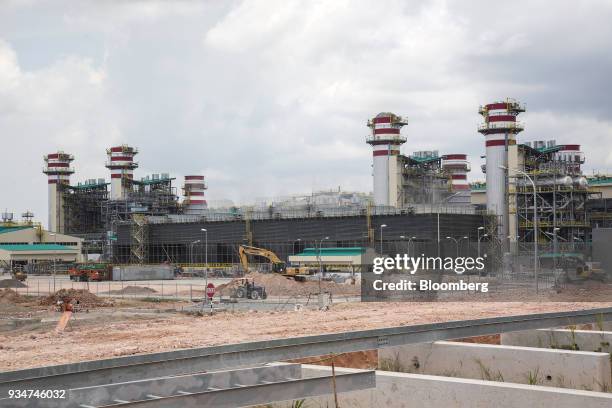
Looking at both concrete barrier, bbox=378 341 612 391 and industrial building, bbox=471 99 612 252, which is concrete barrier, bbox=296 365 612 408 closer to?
concrete barrier, bbox=378 341 612 391

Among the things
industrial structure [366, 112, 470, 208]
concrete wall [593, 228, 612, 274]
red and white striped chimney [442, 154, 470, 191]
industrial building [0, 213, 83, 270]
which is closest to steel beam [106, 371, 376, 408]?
concrete wall [593, 228, 612, 274]

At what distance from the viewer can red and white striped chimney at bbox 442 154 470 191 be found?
139625mm

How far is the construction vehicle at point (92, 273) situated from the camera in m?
94.3

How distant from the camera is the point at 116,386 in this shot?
10570mm

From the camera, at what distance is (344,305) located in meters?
37.9

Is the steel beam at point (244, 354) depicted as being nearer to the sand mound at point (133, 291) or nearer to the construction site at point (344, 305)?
the construction site at point (344, 305)

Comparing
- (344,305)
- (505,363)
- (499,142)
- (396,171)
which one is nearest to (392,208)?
(396,171)

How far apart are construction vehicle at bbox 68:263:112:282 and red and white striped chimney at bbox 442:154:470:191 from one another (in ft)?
212

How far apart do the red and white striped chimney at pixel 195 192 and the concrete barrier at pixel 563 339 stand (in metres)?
139

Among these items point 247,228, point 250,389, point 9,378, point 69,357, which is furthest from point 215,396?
point 247,228

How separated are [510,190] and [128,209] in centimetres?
6725

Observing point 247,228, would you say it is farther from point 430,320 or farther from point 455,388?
point 455,388

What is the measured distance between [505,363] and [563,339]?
3.12 m

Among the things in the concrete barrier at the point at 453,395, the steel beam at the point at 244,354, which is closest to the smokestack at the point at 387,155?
the steel beam at the point at 244,354
